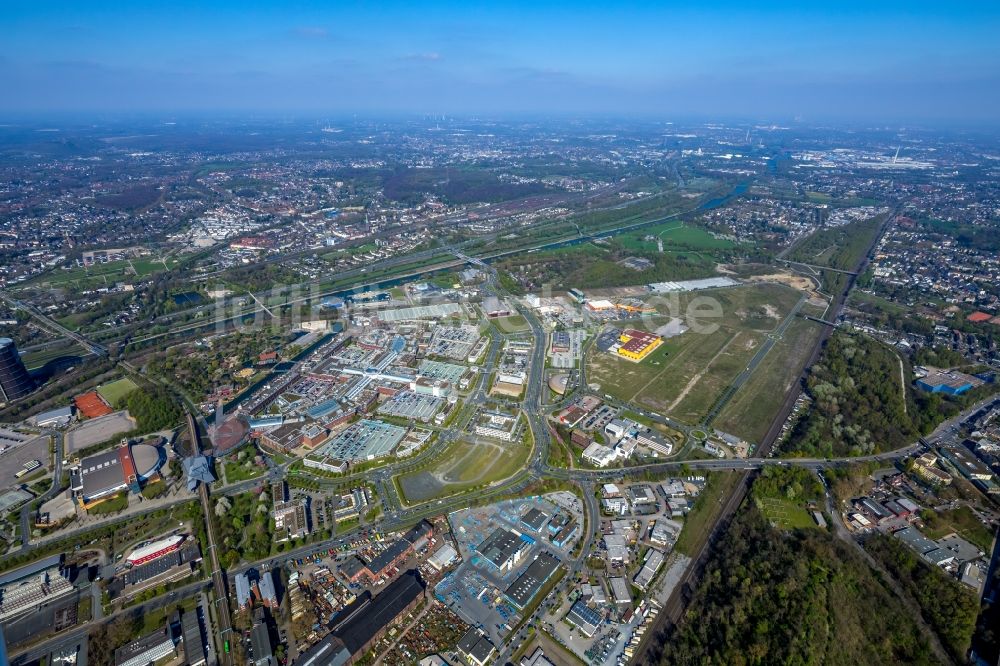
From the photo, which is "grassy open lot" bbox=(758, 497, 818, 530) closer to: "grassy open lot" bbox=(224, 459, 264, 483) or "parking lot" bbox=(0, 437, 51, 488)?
"grassy open lot" bbox=(224, 459, 264, 483)

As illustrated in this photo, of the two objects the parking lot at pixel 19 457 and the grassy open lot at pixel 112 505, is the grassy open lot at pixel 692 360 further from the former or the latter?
the parking lot at pixel 19 457

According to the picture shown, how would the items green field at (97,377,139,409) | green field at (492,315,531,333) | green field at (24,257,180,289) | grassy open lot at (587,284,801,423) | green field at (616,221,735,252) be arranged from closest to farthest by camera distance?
grassy open lot at (587,284,801,423), green field at (97,377,139,409), green field at (492,315,531,333), green field at (24,257,180,289), green field at (616,221,735,252)

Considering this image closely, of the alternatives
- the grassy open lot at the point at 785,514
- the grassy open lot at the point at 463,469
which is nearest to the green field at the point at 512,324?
the grassy open lot at the point at 463,469

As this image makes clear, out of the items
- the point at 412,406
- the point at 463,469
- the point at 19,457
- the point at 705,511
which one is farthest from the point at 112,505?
the point at 705,511

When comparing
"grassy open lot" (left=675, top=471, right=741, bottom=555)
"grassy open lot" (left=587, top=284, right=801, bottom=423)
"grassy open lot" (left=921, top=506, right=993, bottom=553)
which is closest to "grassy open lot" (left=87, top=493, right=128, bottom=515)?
"grassy open lot" (left=675, top=471, right=741, bottom=555)

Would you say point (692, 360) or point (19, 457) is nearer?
point (19, 457)

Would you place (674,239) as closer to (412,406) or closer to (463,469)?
(412,406)

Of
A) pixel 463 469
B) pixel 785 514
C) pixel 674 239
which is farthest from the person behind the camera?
pixel 674 239
